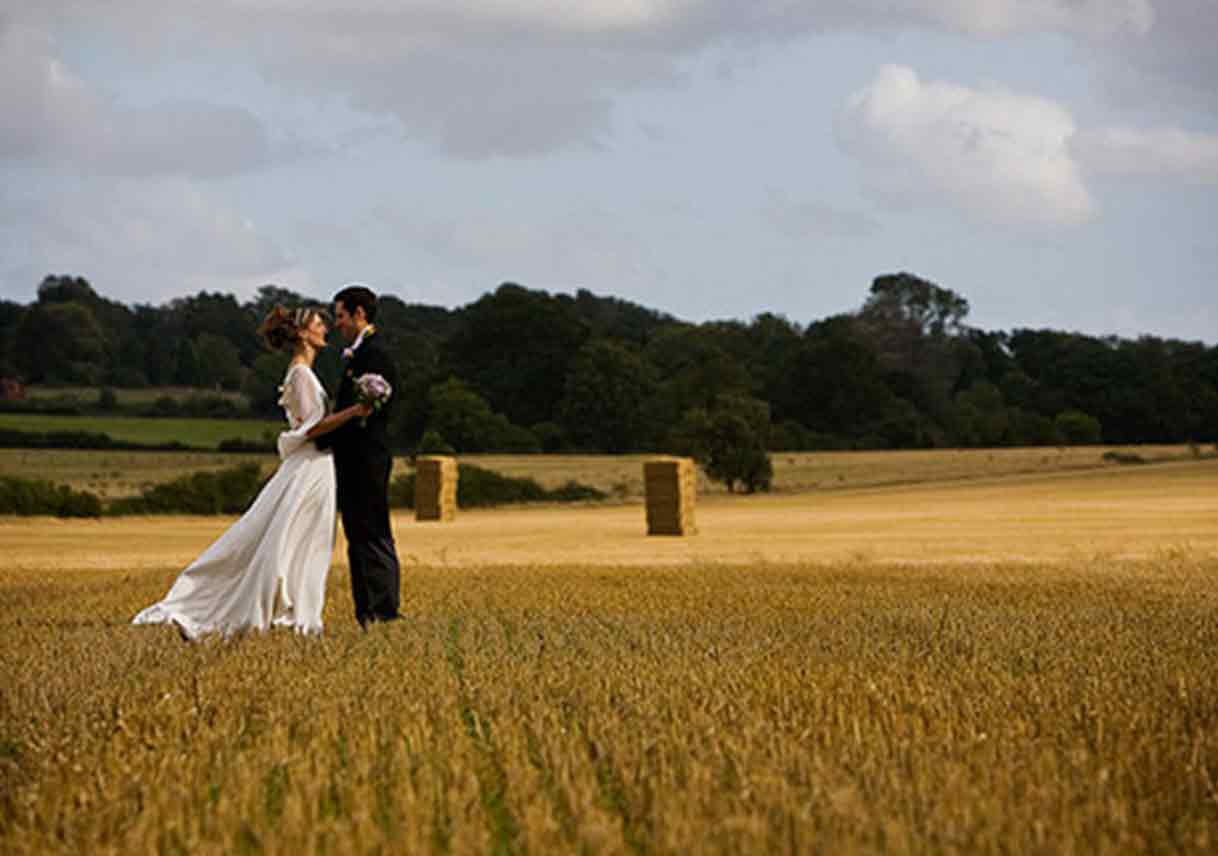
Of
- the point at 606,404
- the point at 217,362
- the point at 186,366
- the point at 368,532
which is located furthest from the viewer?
the point at 606,404

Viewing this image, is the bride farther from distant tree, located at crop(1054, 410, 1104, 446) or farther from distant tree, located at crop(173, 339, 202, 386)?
distant tree, located at crop(1054, 410, 1104, 446)

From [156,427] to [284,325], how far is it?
50.4m

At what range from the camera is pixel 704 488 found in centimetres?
4944

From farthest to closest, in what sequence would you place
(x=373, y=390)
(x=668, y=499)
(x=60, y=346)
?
(x=60, y=346), (x=668, y=499), (x=373, y=390)

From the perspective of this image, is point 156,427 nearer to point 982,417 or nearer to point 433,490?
point 433,490

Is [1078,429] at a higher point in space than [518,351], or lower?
lower

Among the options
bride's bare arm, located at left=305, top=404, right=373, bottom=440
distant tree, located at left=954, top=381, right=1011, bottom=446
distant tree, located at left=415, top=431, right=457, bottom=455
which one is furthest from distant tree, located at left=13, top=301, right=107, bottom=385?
bride's bare arm, located at left=305, top=404, right=373, bottom=440

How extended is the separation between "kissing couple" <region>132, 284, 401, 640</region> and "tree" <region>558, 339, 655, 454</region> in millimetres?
62077

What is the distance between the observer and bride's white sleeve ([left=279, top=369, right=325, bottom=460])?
1021 cm

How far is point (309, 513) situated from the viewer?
33.1 feet

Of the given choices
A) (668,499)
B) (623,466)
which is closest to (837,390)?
(623,466)

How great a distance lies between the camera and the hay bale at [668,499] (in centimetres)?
2756

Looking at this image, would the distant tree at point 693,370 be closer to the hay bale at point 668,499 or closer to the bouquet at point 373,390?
the hay bale at point 668,499

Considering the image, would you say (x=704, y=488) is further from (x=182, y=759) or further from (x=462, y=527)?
(x=182, y=759)
